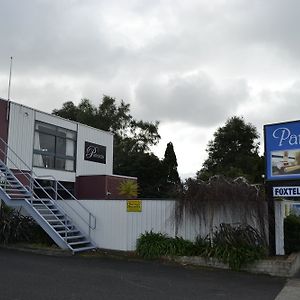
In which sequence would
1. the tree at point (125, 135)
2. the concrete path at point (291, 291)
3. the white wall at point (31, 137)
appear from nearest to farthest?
the concrete path at point (291, 291)
the white wall at point (31, 137)
the tree at point (125, 135)

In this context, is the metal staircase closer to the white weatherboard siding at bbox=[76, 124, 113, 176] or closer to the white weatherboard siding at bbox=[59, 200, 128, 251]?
the white weatherboard siding at bbox=[59, 200, 128, 251]

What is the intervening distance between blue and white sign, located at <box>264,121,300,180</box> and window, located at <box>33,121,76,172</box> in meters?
12.8

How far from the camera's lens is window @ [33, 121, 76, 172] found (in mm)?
23188

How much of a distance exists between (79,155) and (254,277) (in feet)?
51.0

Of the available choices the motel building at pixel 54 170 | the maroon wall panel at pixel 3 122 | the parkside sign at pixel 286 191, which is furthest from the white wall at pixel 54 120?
the parkside sign at pixel 286 191

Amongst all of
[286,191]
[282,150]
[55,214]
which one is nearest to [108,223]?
[55,214]

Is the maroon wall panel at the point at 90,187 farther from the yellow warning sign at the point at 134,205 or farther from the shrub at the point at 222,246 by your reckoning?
the shrub at the point at 222,246

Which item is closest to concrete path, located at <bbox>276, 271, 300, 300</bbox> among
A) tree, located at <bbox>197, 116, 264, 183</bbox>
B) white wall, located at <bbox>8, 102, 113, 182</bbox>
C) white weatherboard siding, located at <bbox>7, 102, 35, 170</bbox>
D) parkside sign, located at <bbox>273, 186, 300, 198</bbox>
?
parkside sign, located at <bbox>273, 186, 300, 198</bbox>

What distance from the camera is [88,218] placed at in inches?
658

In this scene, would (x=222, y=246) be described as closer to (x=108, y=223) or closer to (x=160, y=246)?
(x=160, y=246)

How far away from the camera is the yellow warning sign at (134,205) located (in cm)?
1562

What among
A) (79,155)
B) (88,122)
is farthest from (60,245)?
(88,122)

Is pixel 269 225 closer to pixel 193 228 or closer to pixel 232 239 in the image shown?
pixel 232 239

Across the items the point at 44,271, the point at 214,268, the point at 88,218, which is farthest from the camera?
the point at 88,218
